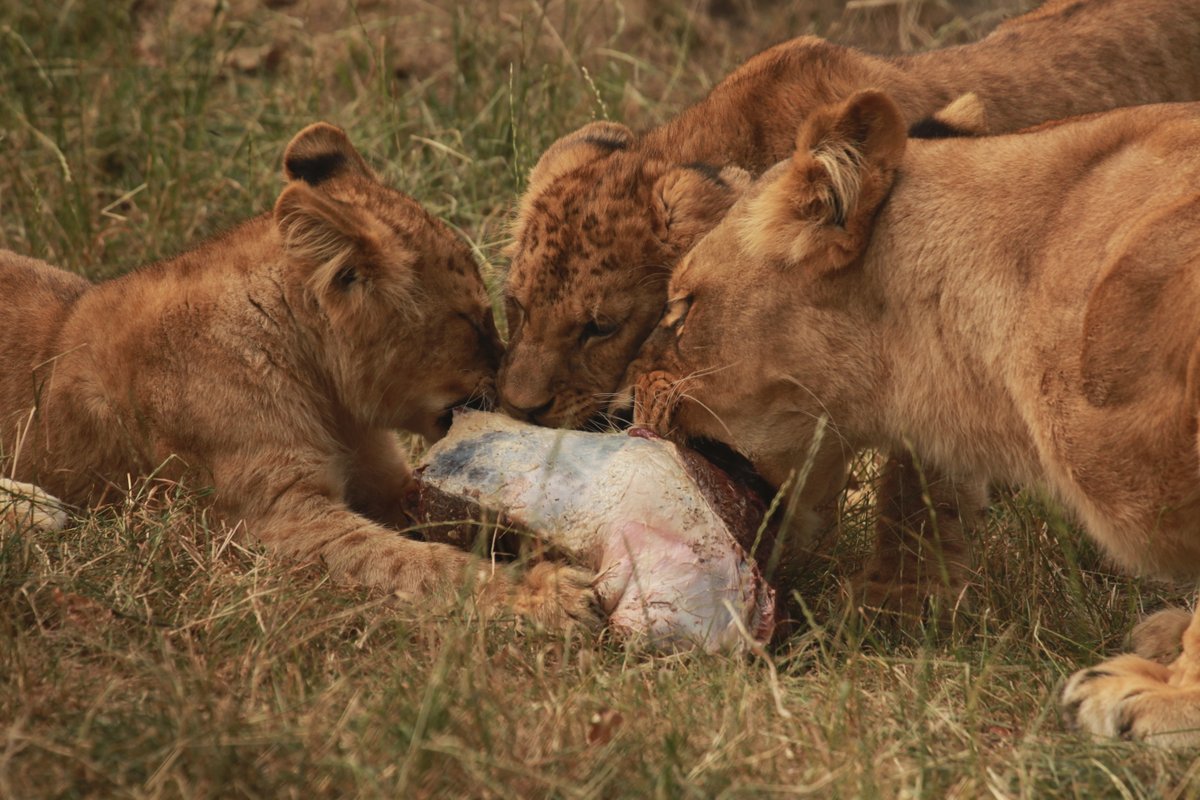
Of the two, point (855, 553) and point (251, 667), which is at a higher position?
point (251, 667)

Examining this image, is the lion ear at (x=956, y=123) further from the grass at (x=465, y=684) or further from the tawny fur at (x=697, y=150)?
the grass at (x=465, y=684)

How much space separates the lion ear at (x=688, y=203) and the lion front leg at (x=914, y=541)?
82 cm

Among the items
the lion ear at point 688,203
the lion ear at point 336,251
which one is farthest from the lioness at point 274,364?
the lion ear at point 688,203

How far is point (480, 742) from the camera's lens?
2.79 metres

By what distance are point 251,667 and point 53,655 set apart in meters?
0.41

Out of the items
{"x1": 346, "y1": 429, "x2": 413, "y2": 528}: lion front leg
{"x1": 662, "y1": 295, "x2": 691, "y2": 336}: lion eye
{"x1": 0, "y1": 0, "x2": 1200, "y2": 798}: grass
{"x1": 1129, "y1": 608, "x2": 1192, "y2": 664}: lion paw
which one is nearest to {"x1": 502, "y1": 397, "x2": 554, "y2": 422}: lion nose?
{"x1": 662, "y1": 295, "x2": 691, "y2": 336}: lion eye

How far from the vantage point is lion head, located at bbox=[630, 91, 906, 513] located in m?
3.59

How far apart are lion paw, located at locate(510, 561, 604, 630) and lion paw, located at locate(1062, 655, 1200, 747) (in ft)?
3.50

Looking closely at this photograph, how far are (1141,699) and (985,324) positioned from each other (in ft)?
2.95

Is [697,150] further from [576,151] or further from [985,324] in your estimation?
[985,324]

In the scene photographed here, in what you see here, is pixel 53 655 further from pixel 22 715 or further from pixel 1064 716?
pixel 1064 716

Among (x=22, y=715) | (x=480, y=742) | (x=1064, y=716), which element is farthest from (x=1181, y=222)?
(x=22, y=715)

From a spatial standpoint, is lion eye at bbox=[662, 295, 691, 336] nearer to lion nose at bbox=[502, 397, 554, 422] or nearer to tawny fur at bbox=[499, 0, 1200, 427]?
tawny fur at bbox=[499, 0, 1200, 427]

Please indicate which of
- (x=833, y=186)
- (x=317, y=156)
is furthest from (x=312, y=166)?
(x=833, y=186)
